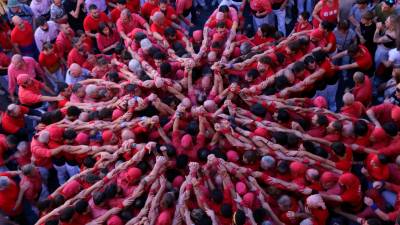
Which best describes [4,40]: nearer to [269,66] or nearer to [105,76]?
[105,76]

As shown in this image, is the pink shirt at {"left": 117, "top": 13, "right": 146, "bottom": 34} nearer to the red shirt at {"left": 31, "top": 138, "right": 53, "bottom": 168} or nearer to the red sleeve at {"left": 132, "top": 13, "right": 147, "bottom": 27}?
the red sleeve at {"left": 132, "top": 13, "right": 147, "bottom": 27}

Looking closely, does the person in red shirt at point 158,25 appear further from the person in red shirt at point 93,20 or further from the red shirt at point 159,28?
the person in red shirt at point 93,20

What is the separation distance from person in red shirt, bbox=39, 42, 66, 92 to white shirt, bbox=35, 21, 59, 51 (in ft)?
1.75

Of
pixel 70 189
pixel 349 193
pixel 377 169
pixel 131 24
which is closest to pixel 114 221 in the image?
pixel 70 189

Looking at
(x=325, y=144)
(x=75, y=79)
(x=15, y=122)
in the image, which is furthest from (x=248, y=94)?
(x=15, y=122)

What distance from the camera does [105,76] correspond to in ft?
33.4

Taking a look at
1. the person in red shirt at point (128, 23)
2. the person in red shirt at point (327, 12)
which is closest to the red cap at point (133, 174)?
the person in red shirt at point (128, 23)

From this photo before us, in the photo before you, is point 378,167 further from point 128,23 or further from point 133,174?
point 128,23

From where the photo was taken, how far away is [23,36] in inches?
439

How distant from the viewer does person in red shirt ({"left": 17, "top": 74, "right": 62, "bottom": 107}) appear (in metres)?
9.90

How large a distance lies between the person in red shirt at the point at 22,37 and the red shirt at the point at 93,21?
112 cm

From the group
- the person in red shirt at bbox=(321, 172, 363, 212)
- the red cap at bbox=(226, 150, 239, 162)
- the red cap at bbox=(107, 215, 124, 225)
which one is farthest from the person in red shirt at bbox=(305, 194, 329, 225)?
the red cap at bbox=(107, 215, 124, 225)

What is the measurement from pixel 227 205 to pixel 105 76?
3764 millimetres

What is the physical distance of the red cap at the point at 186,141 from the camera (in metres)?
8.65
